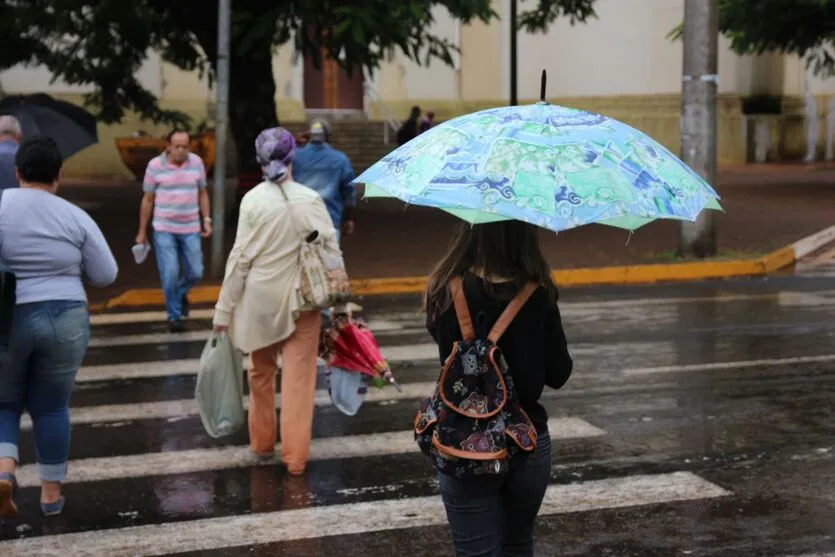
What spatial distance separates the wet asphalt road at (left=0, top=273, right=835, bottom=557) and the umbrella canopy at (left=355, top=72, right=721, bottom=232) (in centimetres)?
230

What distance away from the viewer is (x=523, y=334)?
3750 millimetres

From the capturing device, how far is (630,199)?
3.65 m

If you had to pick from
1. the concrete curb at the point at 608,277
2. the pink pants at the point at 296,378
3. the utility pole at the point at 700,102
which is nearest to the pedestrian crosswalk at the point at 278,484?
the pink pants at the point at 296,378

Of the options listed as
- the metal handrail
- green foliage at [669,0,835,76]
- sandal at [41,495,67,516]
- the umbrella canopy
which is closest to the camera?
the umbrella canopy

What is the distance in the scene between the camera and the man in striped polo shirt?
11.0 metres

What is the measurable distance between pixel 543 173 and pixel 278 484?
358cm

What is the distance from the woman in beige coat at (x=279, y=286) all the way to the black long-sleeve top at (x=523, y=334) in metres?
3.08

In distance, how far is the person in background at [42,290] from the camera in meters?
5.85

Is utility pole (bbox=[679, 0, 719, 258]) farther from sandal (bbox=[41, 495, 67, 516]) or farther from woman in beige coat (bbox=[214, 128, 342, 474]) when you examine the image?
sandal (bbox=[41, 495, 67, 516])

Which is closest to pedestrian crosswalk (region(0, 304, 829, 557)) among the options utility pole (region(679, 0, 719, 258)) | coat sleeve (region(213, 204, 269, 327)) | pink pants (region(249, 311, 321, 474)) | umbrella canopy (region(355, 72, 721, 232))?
pink pants (region(249, 311, 321, 474))

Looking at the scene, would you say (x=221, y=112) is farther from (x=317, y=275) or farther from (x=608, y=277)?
(x=317, y=275)

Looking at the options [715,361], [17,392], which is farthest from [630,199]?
[715,361]

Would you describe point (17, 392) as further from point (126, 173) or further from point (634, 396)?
point (126, 173)

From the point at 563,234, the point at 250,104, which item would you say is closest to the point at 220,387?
the point at 563,234
